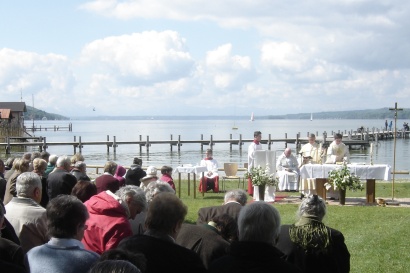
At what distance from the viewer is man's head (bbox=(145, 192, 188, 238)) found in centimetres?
432

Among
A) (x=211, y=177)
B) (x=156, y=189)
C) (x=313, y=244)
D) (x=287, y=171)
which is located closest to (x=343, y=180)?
(x=287, y=171)

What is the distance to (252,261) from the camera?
389cm

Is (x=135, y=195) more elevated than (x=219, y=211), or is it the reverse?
(x=135, y=195)

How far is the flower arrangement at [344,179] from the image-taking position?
15125mm

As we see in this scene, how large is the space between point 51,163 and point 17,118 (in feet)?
284

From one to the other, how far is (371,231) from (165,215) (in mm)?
7741

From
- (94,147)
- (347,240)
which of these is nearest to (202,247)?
(347,240)

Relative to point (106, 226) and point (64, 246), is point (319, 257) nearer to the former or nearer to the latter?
point (106, 226)

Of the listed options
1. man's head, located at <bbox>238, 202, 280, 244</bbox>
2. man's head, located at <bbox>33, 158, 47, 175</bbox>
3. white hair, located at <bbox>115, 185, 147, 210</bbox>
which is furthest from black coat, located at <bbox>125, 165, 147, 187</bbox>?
man's head, located at <bbox>238, 202, 280, 244</bbox>

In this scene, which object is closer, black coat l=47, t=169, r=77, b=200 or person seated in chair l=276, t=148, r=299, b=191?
black coat l=47, t=169, r=77, b=200

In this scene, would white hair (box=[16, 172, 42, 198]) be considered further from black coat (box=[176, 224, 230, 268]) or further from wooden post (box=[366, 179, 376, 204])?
wooden post (box=[366, 179, 376, 204])

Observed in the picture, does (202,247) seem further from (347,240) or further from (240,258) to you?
(347,240)

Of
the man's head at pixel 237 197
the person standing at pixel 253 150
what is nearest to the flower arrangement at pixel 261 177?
the person standing at pixel 253 150

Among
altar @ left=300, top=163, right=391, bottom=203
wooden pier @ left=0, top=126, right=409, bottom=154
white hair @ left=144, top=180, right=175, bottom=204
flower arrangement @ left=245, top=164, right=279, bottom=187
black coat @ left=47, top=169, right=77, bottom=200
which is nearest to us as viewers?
white hair @ left=144, top=180, right=175, bottom=204
